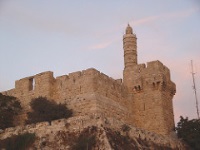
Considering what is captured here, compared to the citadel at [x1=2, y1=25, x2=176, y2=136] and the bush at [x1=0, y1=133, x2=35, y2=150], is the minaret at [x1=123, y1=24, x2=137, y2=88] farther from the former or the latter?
the bush at [x1=0, y1=133, x2=35, y2=150]

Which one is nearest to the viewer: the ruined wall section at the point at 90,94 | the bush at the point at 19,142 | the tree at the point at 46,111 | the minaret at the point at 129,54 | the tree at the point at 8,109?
the bush at the point at 19,142

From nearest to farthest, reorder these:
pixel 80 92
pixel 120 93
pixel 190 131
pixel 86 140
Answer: pixel 86 140 < pixel 80 92 < pixel 190 131 < pixel 120 93

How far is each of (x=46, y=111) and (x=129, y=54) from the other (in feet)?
24.8

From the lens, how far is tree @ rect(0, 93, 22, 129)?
25.5 meters

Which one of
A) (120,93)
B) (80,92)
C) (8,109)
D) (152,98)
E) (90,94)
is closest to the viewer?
(90,94)

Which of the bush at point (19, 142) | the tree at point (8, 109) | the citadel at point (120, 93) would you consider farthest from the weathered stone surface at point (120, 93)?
the bush at point (19, 142)

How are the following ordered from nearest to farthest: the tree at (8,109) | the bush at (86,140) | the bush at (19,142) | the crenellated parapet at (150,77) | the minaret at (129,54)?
the bush at (86,140)
the bush at (19,142)
the tree at (8,109)
the crenellated parapet at (150,77)
the minaret at (129,54)

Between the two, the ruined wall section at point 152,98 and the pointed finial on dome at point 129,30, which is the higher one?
the pointed finial on dome at point 129,30

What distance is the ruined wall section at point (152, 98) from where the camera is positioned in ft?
88.4

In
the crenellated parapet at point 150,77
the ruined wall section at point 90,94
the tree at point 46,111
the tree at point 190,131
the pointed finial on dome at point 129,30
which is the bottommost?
the tree at point 190,131

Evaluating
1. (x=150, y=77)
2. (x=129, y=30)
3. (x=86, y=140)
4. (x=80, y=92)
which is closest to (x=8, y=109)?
(x=80, y=92)

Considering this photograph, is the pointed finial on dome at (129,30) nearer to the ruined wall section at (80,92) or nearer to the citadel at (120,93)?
the citadel at (120,93)

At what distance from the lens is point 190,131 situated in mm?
25891

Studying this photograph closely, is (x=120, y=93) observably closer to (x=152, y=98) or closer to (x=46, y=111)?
(x=152, y=98)
